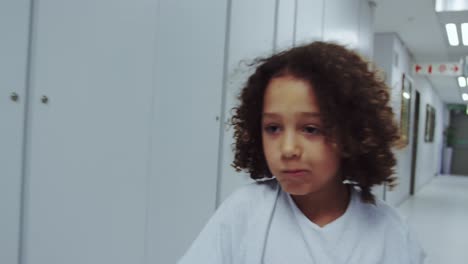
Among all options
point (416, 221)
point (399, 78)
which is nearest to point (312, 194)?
point (416, 221)

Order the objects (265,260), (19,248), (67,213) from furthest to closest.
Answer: (67,213)
(19,248)
(265,260)

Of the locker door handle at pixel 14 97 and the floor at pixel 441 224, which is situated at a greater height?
the locker door handle at pixel 14 97

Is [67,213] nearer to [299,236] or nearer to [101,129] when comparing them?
[101,129]

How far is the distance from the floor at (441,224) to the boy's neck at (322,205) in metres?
1.75

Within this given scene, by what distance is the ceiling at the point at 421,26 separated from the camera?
17.2ft

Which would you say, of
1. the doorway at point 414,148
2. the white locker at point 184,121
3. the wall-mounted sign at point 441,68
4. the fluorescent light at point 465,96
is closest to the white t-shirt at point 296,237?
the white locker at point 184,121

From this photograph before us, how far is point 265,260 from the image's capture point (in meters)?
0.71

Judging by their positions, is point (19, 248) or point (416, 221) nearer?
point (19, 248)

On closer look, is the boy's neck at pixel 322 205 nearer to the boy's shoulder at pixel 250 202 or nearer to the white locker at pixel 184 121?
the boy's shoulder at pixel 250 202

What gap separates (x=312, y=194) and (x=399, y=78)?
6.70 m

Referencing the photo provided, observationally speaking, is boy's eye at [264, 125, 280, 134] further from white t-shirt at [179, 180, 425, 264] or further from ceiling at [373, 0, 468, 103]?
ceiling at [373, 0, 468, 103]

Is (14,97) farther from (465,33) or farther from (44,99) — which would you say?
(465,33)

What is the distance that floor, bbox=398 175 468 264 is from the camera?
158 inches

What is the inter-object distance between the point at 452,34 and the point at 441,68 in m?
1.50
